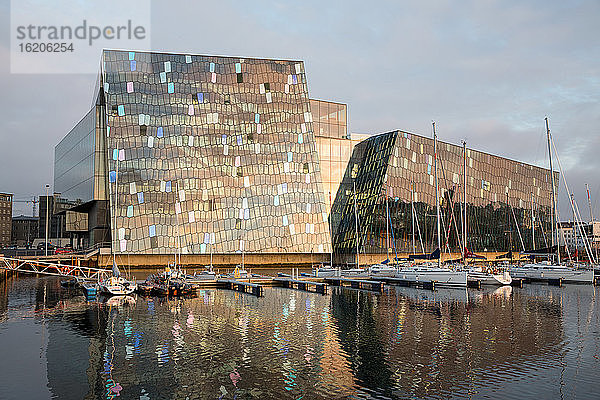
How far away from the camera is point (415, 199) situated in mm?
81562

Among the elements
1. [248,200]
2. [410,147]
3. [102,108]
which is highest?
[102,108]

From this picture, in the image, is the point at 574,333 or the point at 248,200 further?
the point at 248,200

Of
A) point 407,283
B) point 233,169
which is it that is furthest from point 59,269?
point 407,283

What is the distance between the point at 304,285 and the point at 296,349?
2744cm

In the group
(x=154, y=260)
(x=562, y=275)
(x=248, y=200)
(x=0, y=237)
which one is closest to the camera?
(x=562, y=275)

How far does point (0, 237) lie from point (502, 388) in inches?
6812

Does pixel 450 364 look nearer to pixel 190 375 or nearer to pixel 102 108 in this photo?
pixel 190 375

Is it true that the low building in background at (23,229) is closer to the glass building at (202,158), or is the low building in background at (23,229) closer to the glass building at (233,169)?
the glass building at (233,169)

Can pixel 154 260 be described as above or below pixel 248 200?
below

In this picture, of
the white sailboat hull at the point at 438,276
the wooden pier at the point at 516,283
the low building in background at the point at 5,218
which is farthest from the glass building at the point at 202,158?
the low building in background at the point at 5,218

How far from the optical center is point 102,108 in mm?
76500

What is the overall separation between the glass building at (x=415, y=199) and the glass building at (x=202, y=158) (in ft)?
20.8

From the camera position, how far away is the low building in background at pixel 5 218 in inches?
6452

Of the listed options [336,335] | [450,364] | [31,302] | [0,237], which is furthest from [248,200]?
[0,237]
